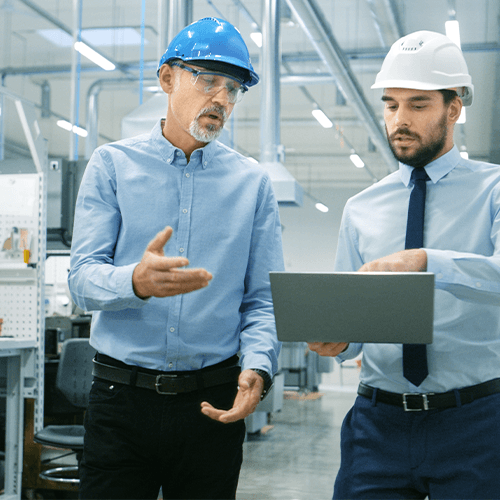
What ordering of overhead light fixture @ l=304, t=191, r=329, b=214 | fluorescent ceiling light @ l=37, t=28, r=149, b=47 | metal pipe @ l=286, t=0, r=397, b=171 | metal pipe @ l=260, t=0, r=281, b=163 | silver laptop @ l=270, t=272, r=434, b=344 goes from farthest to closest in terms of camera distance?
1. overhead light fixture @ l=304, t=191, r=329, b=214
2. fluorescent ceiling light @ l=37, t=28, r=149, b=47
3. metal pipe @ l=286, t=0, r=397, b=171
4. metal pipe @ l=260, t=0, r=281, b=163
5. silver laptop @ l=270, t=272, r=434, b=344

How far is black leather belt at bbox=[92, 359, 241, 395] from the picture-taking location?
4.45 ft

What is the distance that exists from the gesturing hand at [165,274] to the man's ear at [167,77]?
52 centimetres

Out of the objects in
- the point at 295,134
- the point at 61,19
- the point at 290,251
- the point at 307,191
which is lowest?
the point at 290,251

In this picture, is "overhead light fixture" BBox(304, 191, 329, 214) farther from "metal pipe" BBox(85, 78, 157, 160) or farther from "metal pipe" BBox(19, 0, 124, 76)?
"metal pipe" BBox(19, 0, 124, 76)

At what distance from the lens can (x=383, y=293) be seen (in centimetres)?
114

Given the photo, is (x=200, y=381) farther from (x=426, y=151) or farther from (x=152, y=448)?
(x=426, y=151)

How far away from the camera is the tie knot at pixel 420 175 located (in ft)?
5.06

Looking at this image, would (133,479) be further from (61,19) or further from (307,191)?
(307,191)

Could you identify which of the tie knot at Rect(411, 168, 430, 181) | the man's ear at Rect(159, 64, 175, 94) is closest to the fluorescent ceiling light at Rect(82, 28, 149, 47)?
the man's ear at Rect(159, 64, 175, 94)

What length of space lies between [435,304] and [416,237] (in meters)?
0.16

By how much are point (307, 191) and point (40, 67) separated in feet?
27.2

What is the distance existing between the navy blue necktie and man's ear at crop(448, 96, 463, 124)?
0.15 m

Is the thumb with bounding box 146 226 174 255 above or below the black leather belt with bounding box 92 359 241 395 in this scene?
above

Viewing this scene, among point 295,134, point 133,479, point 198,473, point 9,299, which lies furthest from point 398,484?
point 295,134
